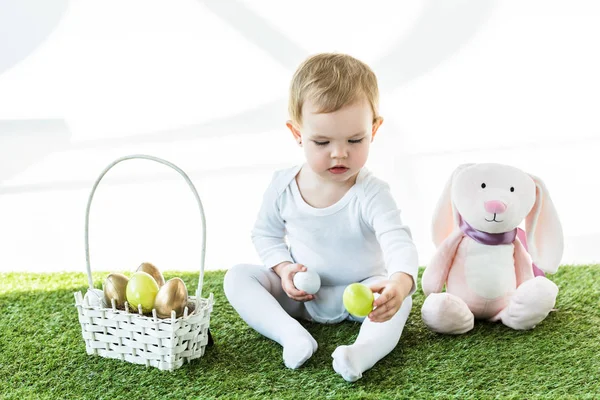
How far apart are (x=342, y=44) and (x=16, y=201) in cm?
147

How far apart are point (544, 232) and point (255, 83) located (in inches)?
80.0

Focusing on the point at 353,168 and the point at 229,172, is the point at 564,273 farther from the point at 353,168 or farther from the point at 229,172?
the point at 229,172

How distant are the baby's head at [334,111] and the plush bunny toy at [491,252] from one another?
0.81ft

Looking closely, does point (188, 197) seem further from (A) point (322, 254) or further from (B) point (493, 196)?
(B) point (493, 196)

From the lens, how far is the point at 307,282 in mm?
1614

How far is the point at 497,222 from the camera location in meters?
1.64

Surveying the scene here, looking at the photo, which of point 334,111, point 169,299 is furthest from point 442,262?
point 169,299

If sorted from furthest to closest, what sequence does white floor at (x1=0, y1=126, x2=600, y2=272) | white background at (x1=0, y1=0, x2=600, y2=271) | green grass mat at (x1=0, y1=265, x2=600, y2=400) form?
white background at (x1=0, y1=0, x2=600, y2=271), white floor at (x1=0, y1=126, x2=600, y2=272), green grass mat at (x1=0, y1=265, x2=600, y2=400)

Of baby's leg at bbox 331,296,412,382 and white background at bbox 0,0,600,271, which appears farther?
white background at bbox 0,0,600,271

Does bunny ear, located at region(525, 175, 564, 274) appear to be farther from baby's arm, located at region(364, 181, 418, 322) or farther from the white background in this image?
the white background

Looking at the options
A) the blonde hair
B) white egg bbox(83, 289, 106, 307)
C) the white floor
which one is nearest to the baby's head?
the blonde hair

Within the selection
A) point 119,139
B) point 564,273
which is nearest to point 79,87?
point 119,139

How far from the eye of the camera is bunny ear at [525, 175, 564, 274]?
1.69 metres

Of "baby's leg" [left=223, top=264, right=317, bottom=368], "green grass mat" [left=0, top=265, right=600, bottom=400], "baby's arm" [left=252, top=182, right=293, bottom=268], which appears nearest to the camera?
"green grass mat" [left=0, top=265, right=600, bottom=400]
